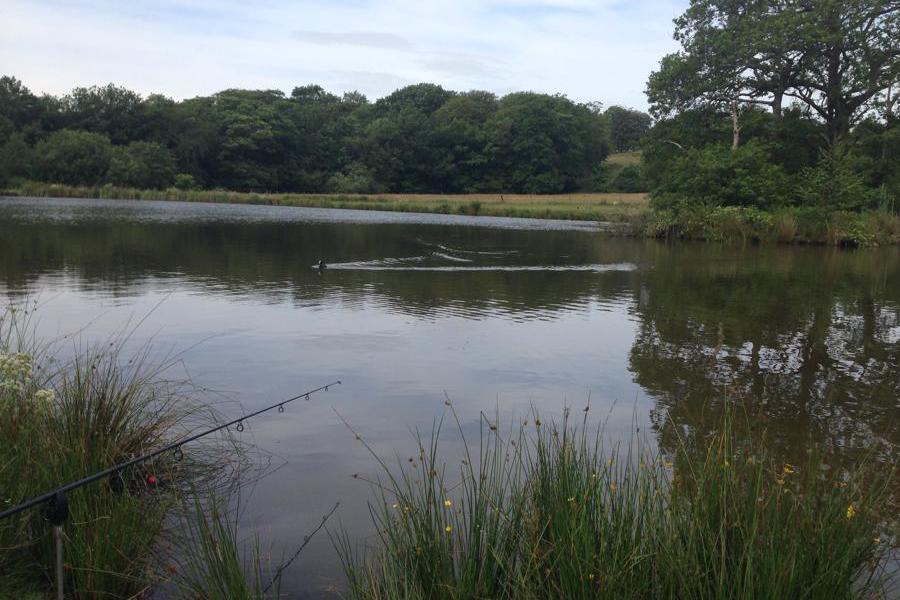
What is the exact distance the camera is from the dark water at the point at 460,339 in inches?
286

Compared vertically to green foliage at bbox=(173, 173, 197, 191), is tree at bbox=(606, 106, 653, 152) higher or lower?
higher

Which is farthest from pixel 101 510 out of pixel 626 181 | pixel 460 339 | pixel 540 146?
pixel 540 146

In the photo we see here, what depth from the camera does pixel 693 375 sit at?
32.4ft

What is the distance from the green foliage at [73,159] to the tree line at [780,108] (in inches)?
2488

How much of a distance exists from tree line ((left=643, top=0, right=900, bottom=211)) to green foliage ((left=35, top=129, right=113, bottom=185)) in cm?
6319

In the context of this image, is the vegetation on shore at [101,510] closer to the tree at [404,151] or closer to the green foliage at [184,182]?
the green foliage at [184,182]

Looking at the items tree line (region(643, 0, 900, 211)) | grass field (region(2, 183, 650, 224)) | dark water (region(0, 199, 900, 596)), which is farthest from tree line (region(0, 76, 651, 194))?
dark water (region(0, 199, 900, 596))

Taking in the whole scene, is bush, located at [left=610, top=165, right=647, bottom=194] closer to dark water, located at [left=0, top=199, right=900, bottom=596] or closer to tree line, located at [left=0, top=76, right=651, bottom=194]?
tree line, located at [left=0, top=76, right=651, bottom=194]

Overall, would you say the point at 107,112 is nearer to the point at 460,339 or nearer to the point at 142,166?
the point at 142,166

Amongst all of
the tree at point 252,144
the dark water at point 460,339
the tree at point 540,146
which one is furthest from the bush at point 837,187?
the tree at point 252,144

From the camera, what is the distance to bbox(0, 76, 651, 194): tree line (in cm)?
9450

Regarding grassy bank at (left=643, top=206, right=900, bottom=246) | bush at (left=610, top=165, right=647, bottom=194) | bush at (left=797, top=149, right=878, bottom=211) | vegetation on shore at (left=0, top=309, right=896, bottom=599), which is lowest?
vegetation on shore at (left=0, top=309, right=896, bottom=599)

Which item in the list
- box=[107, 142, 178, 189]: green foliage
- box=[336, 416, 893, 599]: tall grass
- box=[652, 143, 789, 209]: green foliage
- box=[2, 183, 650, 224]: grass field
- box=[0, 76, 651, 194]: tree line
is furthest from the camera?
box=[0, 76, 651, 194]: tree line

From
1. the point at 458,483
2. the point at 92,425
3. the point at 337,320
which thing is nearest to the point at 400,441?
the point at 458,483
